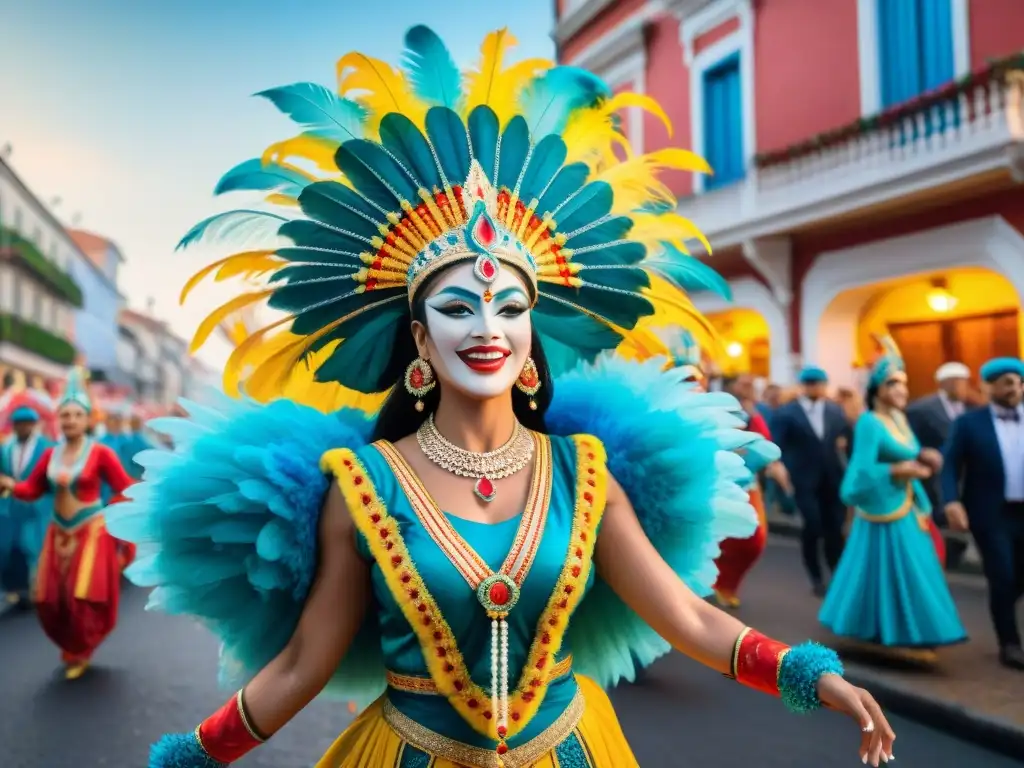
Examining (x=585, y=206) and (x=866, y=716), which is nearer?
(x=866, y=716)

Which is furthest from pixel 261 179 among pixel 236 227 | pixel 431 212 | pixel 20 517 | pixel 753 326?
pixel 753 326

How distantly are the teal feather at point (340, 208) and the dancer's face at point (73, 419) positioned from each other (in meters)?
4.89

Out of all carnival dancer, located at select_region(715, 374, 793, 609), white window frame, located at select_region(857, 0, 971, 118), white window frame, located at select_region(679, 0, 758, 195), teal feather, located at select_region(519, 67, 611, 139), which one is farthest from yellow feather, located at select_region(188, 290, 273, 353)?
white window frame, located at select_region(679, 0, 758, 195)

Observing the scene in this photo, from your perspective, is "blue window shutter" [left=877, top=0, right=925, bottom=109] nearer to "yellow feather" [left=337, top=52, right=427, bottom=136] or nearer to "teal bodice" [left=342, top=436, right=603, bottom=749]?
"yellow feather" [left=337, top=52, right=427, bottom=136]

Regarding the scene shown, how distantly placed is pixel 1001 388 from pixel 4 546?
9002 millimetres

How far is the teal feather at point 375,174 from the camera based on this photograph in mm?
2113

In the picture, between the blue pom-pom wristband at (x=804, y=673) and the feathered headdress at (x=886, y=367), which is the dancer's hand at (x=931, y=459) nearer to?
the feathered headdress at (x=886, y=367)

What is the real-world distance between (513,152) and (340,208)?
448 millimetres

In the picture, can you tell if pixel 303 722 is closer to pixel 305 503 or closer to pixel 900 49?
pixel 305 503

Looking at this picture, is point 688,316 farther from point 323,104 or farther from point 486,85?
point 323,104

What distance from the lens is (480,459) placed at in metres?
2.07

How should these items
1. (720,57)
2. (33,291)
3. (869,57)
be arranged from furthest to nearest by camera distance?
(33,291)
(720,57)
(869,57)

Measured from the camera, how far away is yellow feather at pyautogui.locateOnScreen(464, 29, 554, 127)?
2.26 m

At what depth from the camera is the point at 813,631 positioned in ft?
21.0
